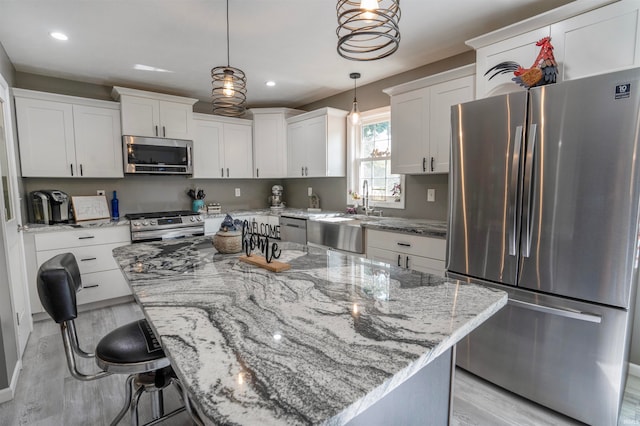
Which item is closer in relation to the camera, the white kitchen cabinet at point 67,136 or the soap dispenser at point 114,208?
the white kitchen cabinet at point 67,136

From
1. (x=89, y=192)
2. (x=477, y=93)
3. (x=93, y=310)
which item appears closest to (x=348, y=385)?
(x=477, y=93)

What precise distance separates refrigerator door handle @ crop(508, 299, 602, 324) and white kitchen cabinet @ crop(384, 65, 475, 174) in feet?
4.16

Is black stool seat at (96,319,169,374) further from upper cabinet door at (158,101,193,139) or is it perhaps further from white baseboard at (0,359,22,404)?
upper cabinet door at (158,101,193,139)

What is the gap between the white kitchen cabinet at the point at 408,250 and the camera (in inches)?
101

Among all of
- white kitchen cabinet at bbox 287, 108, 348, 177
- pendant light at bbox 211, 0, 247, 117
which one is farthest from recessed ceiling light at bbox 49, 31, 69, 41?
white kitchen cabinet at bbox 287, 108, 348, 177

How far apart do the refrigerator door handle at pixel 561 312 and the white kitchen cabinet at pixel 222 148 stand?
3732 millimetres

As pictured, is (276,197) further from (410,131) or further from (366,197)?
(410,131)

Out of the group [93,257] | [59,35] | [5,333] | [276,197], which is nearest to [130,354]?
[5,333]

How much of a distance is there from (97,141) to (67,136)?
10.3 inches

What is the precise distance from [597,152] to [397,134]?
173 cm

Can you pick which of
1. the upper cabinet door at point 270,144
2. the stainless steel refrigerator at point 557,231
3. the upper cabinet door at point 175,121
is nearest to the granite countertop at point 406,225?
the stainless steel refrigerator at point 557,231

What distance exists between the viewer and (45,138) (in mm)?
3285

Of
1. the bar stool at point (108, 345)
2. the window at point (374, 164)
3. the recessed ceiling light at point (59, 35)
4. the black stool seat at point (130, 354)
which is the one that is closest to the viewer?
the bar stool at point (108, 345)

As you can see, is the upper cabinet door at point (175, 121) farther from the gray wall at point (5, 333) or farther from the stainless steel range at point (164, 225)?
the gray wall at point (5, 333)
